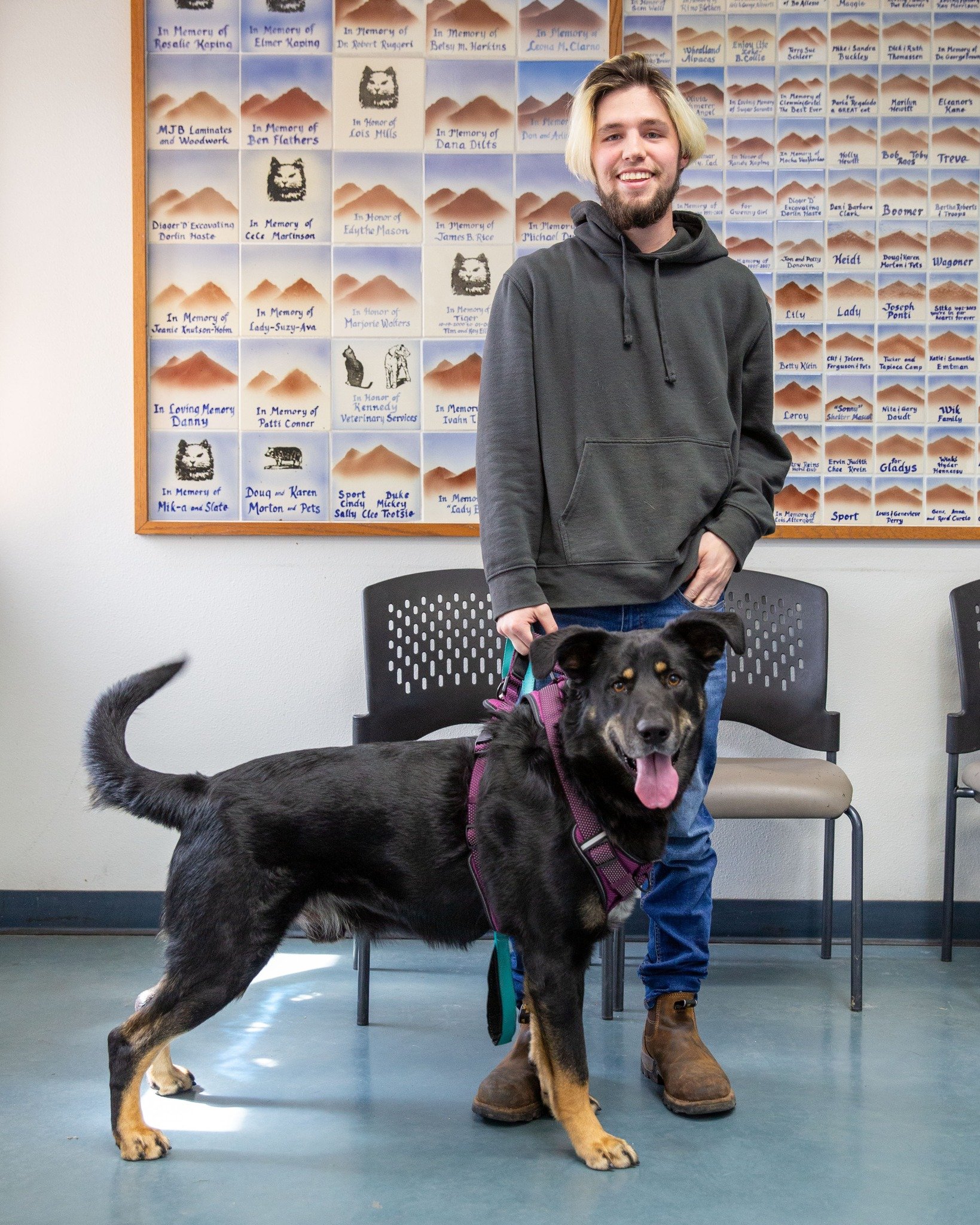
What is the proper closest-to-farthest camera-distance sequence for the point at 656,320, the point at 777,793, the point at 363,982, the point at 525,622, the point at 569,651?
the point at 569,651 < the point at 525,622 < the point at 656,320 < the point at 363,982 < the point at 777,793

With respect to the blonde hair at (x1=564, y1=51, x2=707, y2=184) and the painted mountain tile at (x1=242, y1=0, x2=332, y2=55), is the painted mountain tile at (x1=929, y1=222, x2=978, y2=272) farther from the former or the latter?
the painted mountain tile at (x1=242, y1=0, x2=332, y2=55)

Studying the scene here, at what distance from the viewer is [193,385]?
10.7ft

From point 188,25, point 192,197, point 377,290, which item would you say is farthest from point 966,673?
point 188,25

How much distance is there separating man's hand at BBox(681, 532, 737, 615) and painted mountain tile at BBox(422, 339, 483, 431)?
51.3 inches

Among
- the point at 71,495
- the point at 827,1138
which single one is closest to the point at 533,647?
the point at 827,1138

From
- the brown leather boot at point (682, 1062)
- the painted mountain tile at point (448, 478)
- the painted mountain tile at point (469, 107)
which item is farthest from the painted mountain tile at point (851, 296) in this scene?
the brown leather boot at point (682, 1062)

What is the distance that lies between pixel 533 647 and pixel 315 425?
65.4 inches

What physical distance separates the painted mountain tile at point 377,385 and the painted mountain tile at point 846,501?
127 cm

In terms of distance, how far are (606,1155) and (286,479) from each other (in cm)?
212

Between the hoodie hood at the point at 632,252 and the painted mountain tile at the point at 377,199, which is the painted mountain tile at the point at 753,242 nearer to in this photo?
the painted mountain tile at the point at 377,199

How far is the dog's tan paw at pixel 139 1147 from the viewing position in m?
1.93

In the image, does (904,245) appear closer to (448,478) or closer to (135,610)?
(448,478)

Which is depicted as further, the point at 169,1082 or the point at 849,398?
the point at 849,398

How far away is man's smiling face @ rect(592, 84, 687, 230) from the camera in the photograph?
210 centimetres
